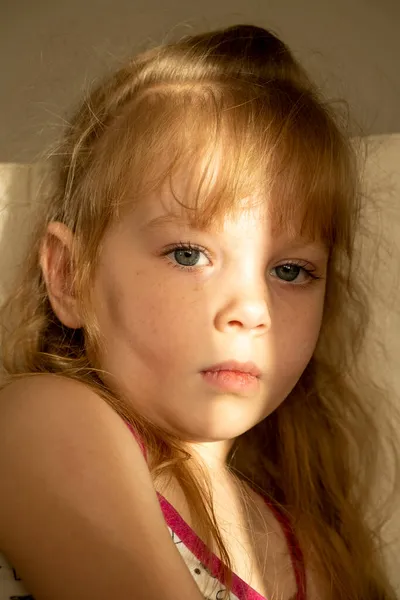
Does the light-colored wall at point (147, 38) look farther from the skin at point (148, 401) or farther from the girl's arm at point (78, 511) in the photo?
the girl's arm at point (78, 511)

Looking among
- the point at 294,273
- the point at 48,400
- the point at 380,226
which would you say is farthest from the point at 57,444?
the point at 380,226

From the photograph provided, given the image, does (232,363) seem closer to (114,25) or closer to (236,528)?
(236,528)

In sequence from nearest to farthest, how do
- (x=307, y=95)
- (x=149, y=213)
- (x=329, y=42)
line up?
(x=149, y=213) → (x=307, y=95) → (x=329, y=42)

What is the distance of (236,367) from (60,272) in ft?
0.72

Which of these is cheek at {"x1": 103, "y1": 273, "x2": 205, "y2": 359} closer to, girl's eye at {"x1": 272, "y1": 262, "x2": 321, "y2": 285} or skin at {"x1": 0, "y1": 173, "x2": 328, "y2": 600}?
skin at {"x1": 0, "y1": 173, "x2": 328, "y2": 600}

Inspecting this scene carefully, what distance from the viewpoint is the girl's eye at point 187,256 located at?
932mm

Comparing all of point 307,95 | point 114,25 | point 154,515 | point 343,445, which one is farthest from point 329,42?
point 154,515

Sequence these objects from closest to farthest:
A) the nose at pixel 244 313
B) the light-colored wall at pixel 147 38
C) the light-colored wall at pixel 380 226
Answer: the nose at pixel 244 313
the light-colored wall at pixel 380 226
the light-colored wall at pixel 147 38

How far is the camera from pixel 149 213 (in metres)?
0.94

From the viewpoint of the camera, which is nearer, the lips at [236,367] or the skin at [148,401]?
the skin at [148,401]

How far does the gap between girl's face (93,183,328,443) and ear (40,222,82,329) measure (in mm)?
49

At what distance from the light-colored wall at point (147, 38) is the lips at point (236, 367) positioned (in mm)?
613

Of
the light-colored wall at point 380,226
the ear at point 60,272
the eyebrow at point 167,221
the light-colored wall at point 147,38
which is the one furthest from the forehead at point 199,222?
the light-colored wall at point 147,38

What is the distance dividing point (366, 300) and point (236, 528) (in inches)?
14.5
